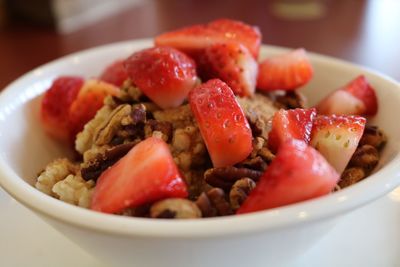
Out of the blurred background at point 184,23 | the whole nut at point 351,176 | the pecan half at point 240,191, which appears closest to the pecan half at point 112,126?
the pecan half at point 240,191

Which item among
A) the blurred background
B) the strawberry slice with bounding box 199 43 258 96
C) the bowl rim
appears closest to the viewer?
the bowl rim

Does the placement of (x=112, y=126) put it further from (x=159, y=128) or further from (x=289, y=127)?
(x=289, y=127)

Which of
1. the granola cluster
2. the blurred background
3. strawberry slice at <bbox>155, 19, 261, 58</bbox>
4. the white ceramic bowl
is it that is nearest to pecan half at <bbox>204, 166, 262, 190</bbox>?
the granola cluster

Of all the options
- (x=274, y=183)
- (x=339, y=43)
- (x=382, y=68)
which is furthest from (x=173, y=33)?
(x=339, y=43)

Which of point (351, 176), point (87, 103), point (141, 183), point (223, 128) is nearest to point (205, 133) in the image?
point (223, 128)

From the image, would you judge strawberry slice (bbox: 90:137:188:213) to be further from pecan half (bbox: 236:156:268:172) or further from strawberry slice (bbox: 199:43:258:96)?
strawberry slice (bbox: 199:43:258:96)

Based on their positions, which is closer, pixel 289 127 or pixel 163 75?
pixel 289 127
